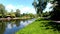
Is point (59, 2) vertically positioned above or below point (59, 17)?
above

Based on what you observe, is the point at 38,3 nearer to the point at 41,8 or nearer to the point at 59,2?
the point at 41,8

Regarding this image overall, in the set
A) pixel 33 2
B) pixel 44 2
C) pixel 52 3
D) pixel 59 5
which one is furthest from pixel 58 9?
pixel 33 2

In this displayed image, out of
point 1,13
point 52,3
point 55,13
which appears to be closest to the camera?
point 55,13

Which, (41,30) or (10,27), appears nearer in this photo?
(41,30)

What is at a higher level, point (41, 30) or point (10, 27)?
point (41, 30)

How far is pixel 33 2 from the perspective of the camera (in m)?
95.4

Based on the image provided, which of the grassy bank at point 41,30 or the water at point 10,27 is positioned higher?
the grassy bank at point 41,30

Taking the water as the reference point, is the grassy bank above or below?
above

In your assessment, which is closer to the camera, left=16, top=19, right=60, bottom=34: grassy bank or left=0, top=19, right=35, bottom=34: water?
left=16, top=19, right=60, bottom=34: grassy bank

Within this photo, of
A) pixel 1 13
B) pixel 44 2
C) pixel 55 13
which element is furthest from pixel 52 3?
pixel 1 13

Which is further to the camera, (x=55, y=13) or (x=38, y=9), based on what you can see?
(x=38, y=9)

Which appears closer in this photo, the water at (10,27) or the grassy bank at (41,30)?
the grassy bank at (41,30)

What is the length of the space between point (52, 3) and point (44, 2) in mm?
33361

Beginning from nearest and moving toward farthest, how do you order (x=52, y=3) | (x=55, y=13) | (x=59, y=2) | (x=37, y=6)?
(x=59, y=2), (x=55, y=13), (x=52, y=3), (x=37, y=6)
